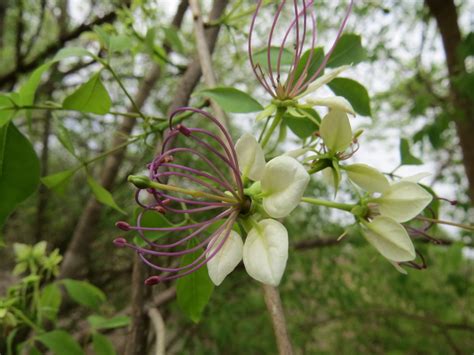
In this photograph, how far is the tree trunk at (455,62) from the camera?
61.6 inches

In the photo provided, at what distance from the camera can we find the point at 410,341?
6.19 ft

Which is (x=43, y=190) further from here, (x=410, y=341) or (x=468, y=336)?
(x=468, y=336)

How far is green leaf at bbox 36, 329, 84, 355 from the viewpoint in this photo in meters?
0.60

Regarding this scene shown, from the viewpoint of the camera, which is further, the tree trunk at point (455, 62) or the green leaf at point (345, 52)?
the tree trunk at point (455, 62)

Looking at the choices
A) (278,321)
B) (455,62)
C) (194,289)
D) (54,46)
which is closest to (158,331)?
(194,289)

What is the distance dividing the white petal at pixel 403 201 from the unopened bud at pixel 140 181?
8.4 inches

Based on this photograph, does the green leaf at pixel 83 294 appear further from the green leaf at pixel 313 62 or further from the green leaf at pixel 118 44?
the green leaf at pixel 313 62

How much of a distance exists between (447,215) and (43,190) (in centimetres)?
202

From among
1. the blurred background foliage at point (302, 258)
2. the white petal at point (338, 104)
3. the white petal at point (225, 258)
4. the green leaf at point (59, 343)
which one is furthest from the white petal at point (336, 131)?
the blurred background foliage at point (302, 258)

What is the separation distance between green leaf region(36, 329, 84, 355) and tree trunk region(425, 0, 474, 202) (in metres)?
1.47

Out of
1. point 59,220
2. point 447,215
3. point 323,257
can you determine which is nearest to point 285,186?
point 323,257

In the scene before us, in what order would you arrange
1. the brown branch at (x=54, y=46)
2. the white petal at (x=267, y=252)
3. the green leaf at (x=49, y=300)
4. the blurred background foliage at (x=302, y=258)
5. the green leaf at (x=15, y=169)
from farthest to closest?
1. the brown branch at (x=54, y=46)
2. the blurred background foliage at (x=302, y=258)
3. the green leaf at (x=49, y=300)
4. the green leaf at (x=15, y=169)
5. the white petal at (x=267, y=252)

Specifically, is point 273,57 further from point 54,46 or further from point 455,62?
point 54,46

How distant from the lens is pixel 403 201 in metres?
0.37
